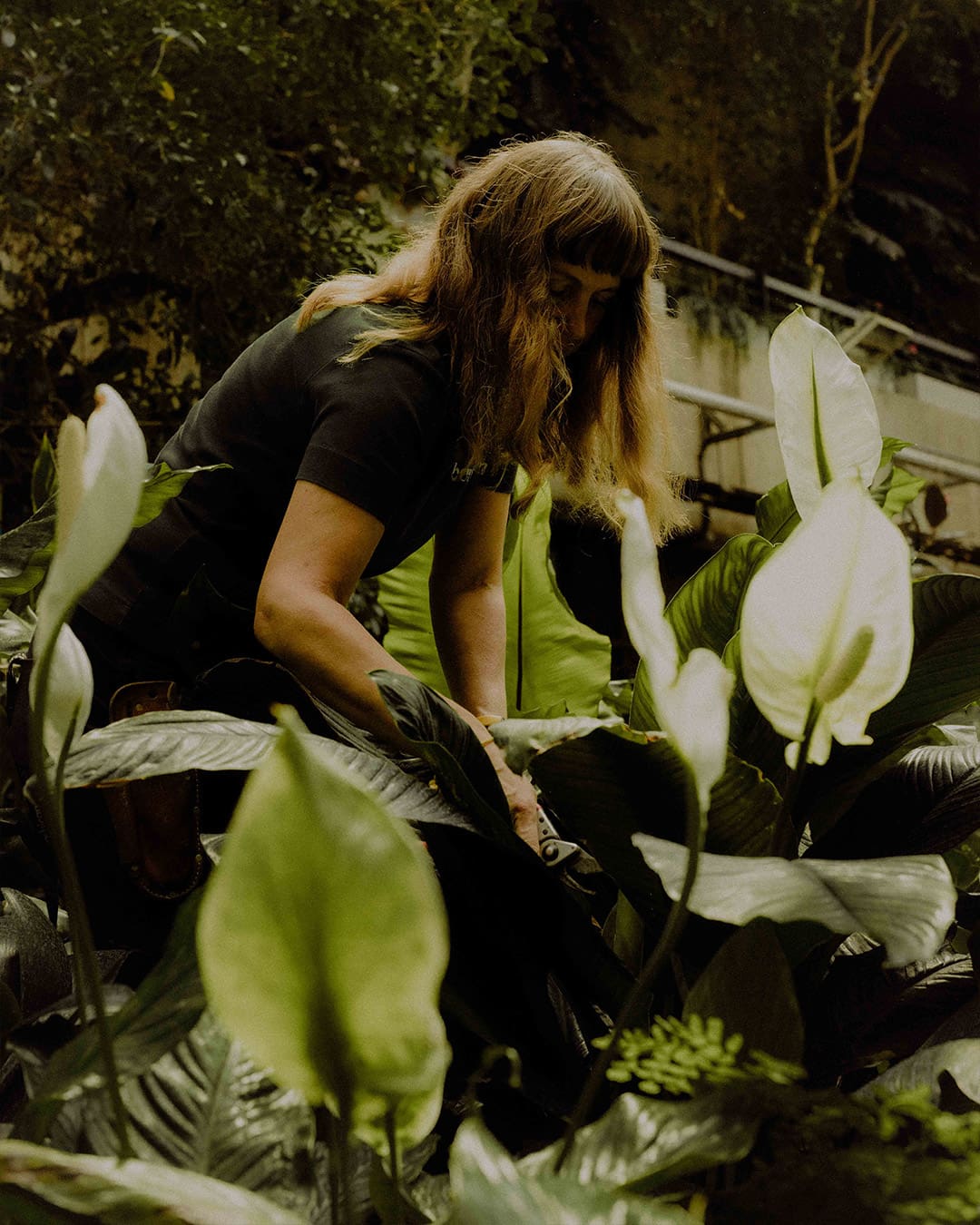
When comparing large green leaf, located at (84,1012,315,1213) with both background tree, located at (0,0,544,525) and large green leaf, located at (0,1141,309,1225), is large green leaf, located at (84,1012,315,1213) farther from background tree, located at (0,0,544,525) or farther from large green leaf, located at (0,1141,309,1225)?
background tree, located at (0,0,544,525)

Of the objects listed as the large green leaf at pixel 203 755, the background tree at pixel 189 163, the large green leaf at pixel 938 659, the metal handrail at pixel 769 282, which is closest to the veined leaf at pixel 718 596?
the large green leaf at pixel 938 659

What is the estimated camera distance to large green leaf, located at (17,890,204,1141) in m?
0.29

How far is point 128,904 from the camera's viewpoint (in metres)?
0.54

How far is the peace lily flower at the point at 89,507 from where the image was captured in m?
0.24

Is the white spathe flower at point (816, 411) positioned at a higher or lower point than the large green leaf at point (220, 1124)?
higher

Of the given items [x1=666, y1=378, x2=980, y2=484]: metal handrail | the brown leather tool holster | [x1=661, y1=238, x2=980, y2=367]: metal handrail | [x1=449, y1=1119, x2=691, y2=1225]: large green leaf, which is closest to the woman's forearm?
the brown leather tool holster

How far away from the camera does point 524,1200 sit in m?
0.23

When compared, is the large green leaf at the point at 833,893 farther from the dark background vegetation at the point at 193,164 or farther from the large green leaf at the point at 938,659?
the dark background vegetation at the point at 193,164

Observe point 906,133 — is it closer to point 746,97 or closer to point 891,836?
point 746,97

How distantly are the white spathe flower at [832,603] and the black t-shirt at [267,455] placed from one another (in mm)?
536

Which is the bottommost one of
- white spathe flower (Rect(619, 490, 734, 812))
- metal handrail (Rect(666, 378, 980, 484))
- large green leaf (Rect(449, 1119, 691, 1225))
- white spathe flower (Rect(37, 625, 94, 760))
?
metal handrail (Rect(666, 378, 980, 484))

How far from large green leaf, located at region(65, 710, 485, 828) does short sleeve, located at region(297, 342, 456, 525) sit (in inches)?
14.9

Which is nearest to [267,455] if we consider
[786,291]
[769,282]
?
[769,282]

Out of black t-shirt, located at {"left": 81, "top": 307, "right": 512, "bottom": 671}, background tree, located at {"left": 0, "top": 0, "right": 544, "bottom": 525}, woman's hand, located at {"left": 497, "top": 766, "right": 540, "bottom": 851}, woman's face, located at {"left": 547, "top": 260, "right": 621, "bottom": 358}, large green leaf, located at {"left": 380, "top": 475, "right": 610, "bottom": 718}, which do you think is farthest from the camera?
background tree, located at {"left": 0, "top": 0, "right": 544, "bottom": 525}
